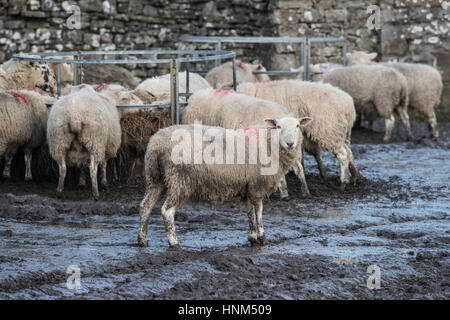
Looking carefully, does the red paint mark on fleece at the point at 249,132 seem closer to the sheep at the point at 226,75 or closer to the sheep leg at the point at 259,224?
the sheep leg at the point at 259,224

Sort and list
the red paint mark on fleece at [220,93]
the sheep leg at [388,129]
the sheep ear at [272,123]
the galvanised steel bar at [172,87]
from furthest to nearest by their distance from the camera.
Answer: the sheep leg at [388,129], the red paint mark on fleece at [220,93], the galvanised steel bar at [172,87], the sheep ear at [272,123]

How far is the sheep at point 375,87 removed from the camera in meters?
13.0

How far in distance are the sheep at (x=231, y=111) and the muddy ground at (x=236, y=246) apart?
88 cm

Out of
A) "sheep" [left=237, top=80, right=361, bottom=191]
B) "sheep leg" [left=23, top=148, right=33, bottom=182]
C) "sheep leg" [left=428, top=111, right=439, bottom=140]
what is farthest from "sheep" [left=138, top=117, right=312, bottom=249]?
"sheep leg" [left=428, top=111, right=439, bottom=140]

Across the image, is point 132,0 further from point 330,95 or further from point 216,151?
point 216,151

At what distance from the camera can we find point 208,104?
9.14 metres

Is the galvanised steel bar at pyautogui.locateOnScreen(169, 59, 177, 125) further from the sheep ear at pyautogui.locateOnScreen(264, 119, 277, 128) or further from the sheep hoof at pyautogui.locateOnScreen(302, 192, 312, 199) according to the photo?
the sheep ear at pyautogui.locateOnScreen(264, 119, 277, 128)

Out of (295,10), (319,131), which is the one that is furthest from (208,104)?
(295,10)

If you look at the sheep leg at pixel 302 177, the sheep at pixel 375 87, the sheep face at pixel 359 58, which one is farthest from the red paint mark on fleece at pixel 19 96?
the sheep face at pixel 359 58

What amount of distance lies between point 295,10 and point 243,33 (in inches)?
50.5

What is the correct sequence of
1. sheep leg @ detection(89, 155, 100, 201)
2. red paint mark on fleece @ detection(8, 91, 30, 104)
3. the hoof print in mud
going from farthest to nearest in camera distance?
red paint mark on fleece @ detection(8, 91, 30, 104), sheep leg @ detection(89, 155, 100, 201), the hoof print in mud

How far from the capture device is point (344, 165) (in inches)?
376

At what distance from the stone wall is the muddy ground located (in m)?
6.05

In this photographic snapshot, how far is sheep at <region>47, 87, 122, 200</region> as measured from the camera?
8469 mm
